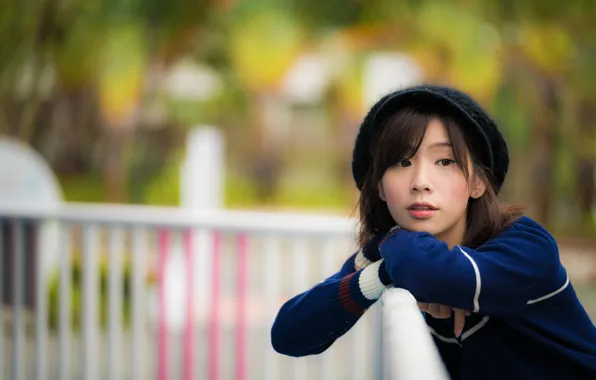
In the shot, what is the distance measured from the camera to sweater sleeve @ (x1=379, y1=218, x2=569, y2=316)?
800 mm

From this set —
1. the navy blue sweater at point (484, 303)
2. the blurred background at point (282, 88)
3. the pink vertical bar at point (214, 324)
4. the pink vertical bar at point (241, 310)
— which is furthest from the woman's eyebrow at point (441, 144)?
the blurred background at point (282, 88)

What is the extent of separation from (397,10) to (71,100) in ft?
8.71

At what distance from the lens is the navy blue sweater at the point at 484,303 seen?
81 cm

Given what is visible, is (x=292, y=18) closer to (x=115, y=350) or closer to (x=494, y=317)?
(x=115, y=350)

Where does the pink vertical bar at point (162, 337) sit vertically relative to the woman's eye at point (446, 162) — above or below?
below

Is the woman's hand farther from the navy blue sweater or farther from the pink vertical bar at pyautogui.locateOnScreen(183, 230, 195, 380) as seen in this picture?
the pink vertical bar at pyautogui.locateOnScreen(183, 230, 195, 380)

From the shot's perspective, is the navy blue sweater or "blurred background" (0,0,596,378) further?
"blurred background" (0,0,596,378)

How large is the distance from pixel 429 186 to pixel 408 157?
39 mm

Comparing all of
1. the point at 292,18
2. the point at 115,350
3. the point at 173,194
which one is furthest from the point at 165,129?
the point at 115,350

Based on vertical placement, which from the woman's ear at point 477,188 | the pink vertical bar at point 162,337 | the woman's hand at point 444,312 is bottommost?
the pink vertical bar at point 162,337

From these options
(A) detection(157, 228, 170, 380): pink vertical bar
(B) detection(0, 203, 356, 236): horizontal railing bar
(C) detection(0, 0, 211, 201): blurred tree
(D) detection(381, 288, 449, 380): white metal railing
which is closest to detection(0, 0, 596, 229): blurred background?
(C) detection(0, 0, 211, 201): blurred tree

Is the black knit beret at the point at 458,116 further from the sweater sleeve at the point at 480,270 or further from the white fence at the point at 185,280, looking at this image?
the white fence at the point at 185,280

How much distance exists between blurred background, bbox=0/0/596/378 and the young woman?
528 cm

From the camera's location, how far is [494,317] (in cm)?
88
